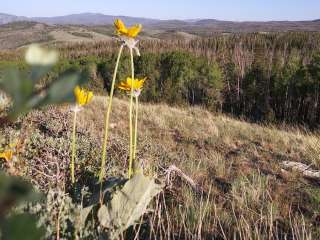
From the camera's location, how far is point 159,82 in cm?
1211

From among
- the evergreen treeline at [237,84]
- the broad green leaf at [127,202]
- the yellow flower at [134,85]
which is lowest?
the evergreen treeline at [237,84]

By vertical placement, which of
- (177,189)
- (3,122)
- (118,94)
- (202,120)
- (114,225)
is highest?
(3,122)

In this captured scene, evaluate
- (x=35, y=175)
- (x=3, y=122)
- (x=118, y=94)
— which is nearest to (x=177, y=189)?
(x=35, y=175)

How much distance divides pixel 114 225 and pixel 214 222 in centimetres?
61

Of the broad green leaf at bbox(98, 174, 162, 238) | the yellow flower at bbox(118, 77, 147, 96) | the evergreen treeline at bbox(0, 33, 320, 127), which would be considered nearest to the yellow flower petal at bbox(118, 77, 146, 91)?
the yellow flower at bbox(118, 77, 147, 96)

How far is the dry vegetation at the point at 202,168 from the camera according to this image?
2334mm

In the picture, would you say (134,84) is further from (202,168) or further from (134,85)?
(202,168)

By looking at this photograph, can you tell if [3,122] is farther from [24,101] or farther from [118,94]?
[118,94]

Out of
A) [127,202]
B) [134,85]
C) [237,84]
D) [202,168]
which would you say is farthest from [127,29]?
[237,84]

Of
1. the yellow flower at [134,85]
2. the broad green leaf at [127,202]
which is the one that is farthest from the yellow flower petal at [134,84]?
the broad green leaf at [127,202]

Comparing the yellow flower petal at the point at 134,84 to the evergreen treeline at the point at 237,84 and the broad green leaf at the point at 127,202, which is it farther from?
the evergreen treeline at the point at 237,84

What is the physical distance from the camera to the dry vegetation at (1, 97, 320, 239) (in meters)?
2.33

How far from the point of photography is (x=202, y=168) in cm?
359

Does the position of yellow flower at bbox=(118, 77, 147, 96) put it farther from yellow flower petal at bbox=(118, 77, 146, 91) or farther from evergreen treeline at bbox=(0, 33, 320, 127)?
evergreen treeline at bbox=(0, 33, 320, 127)
